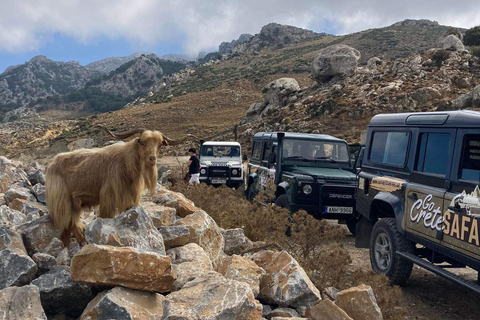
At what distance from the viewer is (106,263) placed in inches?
125

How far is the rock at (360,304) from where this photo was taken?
364 cm

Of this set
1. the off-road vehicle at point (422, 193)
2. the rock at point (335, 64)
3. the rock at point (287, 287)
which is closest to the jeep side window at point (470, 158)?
the off-road vehicle at point (422, 193)

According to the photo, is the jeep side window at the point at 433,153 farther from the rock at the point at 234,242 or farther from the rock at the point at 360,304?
the rock at the point at 234,242

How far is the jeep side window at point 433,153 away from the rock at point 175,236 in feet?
10.6

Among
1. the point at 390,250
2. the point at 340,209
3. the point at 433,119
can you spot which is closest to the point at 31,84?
the point at 340,209

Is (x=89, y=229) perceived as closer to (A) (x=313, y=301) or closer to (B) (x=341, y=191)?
(A) (x=313, y=301)

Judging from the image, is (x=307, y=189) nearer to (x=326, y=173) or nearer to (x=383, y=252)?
(x=326, y=173)

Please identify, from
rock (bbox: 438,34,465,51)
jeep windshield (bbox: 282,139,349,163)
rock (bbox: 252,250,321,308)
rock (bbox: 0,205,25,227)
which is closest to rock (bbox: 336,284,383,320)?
Result: rock (bbox: 252,250,321,308)

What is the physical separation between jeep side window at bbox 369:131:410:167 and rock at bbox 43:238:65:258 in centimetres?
463

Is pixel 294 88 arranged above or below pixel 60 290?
above

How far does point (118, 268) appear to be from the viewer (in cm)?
315

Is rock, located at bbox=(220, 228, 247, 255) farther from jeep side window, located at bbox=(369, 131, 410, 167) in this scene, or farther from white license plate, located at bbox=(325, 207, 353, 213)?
white license plate, located at bbox=(325, 207, 353, 213)

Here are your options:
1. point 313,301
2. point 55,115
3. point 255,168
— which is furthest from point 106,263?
point 55,115

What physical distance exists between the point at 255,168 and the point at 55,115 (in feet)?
325
